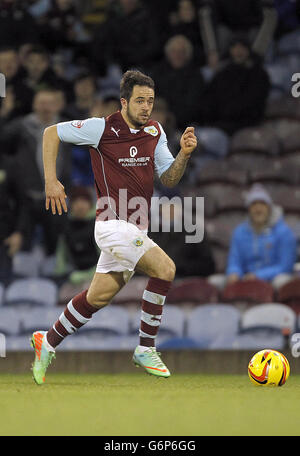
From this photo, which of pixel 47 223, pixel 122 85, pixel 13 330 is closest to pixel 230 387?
pixel 122 85

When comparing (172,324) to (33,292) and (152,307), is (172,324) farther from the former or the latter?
(152,307)

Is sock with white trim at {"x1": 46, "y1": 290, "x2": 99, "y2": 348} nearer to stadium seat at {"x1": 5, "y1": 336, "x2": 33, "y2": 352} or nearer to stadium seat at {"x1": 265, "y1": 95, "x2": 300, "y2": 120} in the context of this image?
stadium seat at {"x1": 5, "y1": 336, "x2": 33, "y2": 352}

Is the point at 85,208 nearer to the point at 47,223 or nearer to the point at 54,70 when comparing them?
the point at 47,223

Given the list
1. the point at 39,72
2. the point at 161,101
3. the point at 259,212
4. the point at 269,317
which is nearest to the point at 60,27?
the point at 39,72

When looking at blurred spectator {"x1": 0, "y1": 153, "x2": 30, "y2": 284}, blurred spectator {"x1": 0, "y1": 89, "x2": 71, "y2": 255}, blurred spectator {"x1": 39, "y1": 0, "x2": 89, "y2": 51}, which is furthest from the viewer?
blurred spectator {"x1": 39, "y1": 0, "x2": 89, "y2": 51}

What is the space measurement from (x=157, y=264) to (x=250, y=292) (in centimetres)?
318

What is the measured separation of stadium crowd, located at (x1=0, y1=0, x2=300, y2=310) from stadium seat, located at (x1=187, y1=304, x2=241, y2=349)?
0.65m

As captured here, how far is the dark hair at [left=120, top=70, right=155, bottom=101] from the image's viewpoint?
7449mm

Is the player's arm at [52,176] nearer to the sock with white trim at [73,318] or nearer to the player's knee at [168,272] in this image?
the sock with white trim at [73,318]

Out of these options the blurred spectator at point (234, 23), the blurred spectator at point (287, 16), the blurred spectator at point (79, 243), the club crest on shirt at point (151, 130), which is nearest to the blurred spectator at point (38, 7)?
the blurred spectator at point (234, 23)

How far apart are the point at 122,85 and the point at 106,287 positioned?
1.36 meters

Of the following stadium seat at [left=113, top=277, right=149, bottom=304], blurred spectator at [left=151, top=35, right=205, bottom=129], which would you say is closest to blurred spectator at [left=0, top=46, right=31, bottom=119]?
blurred spectator at [left=151, top=35, right=205, bottom=129]

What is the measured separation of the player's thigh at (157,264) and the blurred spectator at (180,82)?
597 cm

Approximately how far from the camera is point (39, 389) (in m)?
7.19
